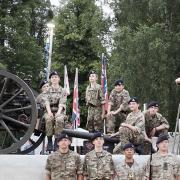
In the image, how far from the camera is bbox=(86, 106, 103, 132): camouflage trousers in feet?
32.6

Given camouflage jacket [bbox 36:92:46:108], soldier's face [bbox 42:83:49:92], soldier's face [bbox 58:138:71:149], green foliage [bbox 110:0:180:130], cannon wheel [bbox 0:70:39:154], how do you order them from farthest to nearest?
green foliage [bbox 110:0:180:130], soldier's face [bbox 42:83:49:92], camouflage jacket [bbox 36:92:46:108], cannon wheel [bbox 0:70:39:154], soldier's face [bbox 58:138:71:149]

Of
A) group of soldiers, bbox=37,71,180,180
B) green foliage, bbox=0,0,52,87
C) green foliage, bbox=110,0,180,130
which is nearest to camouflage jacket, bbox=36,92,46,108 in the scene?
group of soldiers, bbox=37,71,180,180

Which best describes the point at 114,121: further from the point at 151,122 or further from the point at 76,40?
the point at 76,40

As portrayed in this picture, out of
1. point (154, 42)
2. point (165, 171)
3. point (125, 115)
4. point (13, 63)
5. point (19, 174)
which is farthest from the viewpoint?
point (13, 63)

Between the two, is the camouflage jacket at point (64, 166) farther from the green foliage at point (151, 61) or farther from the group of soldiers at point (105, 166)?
the green foliage at point (151, 61)

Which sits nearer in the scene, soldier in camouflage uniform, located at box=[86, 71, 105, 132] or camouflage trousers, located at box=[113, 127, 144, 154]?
camouflage trousers, located at box=[113, 127, 144, 154]

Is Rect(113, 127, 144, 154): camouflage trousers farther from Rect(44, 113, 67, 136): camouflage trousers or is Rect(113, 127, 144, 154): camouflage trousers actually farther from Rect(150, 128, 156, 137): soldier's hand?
Rect(44, 113, 67, 136): camouflage trousers

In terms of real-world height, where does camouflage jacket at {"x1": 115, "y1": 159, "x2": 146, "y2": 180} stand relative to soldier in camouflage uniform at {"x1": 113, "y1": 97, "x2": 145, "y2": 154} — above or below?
below

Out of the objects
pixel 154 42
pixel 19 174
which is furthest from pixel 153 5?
pixel 19 174

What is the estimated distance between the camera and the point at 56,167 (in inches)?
304

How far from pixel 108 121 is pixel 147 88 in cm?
1514

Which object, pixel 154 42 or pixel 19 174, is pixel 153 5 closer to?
pixel 154 42

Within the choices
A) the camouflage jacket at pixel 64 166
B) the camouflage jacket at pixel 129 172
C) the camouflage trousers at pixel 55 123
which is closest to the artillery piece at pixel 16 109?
the camouflage trousers at pixel 55 123

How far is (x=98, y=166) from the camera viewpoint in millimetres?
7715
